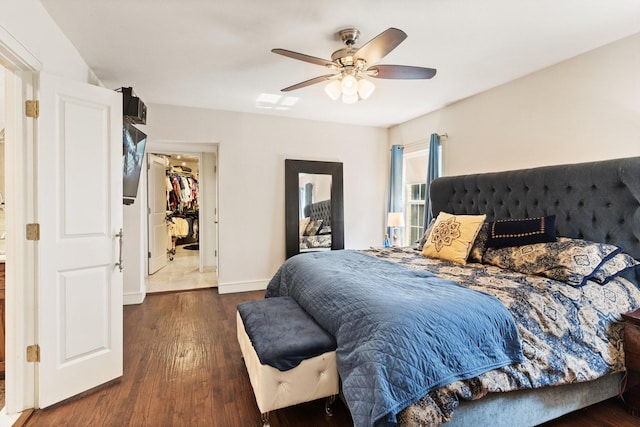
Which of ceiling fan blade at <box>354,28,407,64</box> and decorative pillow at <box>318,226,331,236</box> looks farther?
decorative pillow at <box>318,226,331,236</box>

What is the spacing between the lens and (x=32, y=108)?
194cm

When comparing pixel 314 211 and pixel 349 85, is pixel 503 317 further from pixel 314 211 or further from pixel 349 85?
pixel 314 211

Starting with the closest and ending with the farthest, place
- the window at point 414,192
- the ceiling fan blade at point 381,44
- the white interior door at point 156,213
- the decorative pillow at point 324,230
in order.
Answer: the ceiling fan blade at point 381,44, the window at point 414,192, the decorative pillow at point 324,230, the white interior door at point 156,213

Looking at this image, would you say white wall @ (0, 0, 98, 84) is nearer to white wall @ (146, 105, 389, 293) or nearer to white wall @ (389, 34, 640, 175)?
white wall @ (146, 105, 389, 293)

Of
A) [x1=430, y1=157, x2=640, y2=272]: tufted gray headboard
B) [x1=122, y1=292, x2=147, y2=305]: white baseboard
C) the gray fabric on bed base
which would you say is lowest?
[x1=122, y1=292, x2=147, y2=305]: white baseboard

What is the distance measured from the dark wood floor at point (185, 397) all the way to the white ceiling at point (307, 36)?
2.57 metres

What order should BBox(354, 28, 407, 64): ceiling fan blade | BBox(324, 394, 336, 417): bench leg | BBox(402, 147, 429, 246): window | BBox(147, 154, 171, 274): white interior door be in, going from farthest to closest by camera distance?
BBox(147, 154, 171, 274): white interior door → BBox(402, 147, 429, 246): window → BBox(324, 394, 336, 417): bench leg → BBox(354, 28, 407, 64): ceiling fan blade

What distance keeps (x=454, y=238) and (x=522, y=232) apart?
0.54 metres

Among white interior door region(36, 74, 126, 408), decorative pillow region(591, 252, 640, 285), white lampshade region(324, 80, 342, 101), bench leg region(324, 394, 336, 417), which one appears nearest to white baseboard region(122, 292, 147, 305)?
white interior door region(36, 74, 126, 408)

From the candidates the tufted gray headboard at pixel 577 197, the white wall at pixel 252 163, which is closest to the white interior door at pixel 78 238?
the white wall at pixel 252 163

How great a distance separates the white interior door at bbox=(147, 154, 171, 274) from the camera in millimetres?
5453

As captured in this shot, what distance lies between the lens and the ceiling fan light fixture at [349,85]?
234cm

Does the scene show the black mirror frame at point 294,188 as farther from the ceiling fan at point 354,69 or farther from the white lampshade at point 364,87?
the white lampshade at point 364,87

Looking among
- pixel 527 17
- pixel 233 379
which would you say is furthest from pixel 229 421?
pixel 527 17
